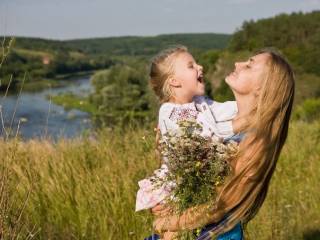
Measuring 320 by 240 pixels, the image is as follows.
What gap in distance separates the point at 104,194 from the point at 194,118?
233 centimetres

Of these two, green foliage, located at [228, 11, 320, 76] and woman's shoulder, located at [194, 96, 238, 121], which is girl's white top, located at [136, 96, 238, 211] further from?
green foliage, located at [228, 11, 320, 76]

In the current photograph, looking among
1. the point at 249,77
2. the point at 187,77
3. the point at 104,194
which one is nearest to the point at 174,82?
the point at 187,77

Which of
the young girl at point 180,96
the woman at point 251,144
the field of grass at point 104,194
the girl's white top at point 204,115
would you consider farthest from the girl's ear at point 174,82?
the field of grass at point 104,194

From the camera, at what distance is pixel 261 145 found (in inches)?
81.6

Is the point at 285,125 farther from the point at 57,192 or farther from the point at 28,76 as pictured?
the point at 57,192

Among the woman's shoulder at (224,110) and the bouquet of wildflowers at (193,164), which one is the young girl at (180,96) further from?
the bouquet of wildflowers at (193,164)

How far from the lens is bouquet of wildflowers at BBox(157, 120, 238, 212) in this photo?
1891 mm

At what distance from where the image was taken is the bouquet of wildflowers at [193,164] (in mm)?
1891

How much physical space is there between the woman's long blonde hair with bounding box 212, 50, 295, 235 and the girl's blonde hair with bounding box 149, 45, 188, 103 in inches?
26.0

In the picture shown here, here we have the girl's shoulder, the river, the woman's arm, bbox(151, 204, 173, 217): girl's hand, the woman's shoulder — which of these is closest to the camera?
the woman's arm

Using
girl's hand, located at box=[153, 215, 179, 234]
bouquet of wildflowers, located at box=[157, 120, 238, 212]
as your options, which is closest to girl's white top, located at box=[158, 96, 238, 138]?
bouquet of wildflowers, located at box=[157, 120, 238, 212]

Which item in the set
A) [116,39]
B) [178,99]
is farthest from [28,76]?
[116,39]

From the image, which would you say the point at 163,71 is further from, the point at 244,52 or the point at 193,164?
the point at 244,52

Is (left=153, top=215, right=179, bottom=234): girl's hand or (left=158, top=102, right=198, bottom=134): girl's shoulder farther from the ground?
(left=158, top=102, right=198, bottom=134): girl's shoulder
